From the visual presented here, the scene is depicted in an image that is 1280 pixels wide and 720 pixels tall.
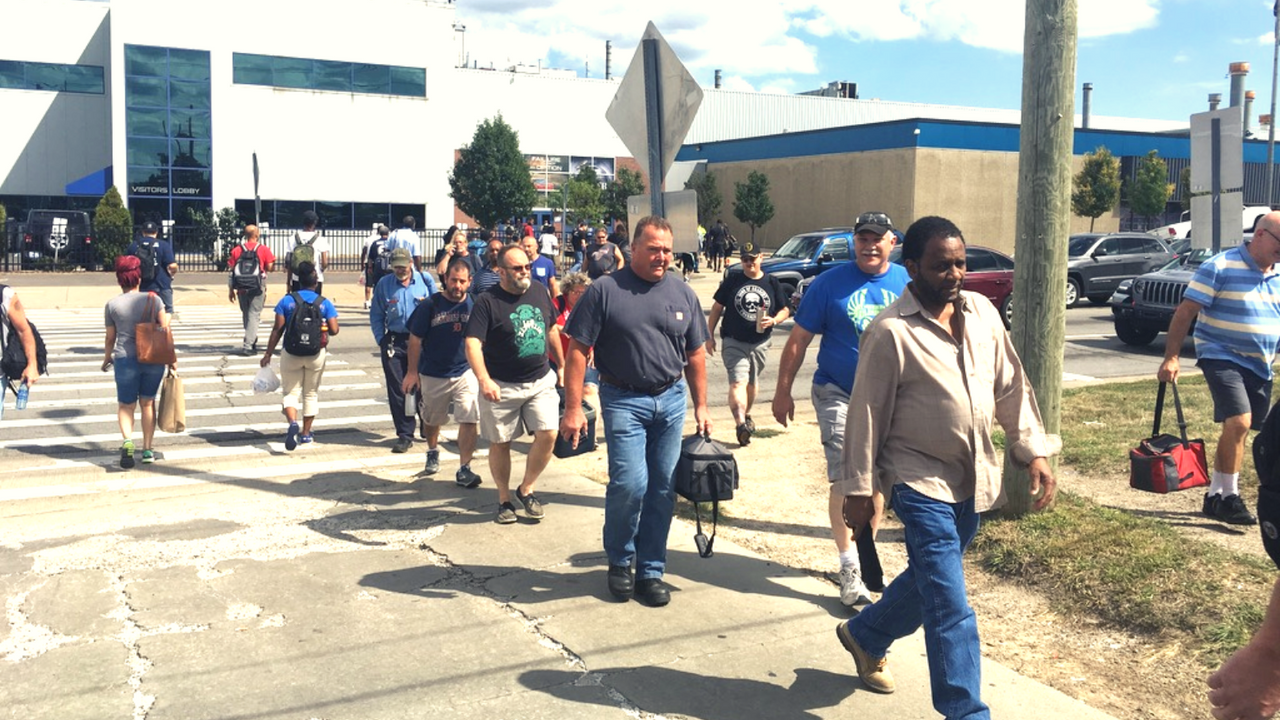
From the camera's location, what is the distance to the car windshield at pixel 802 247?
22719 millimetres

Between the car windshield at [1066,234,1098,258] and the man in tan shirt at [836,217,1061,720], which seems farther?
the car windshield at [1066,234,1098,258]

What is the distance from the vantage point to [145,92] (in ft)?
131

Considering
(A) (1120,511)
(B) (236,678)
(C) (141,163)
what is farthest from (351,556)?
(C) (141,163)

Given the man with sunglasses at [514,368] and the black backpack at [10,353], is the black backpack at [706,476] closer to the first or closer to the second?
the man with sunglasses at [514,368]

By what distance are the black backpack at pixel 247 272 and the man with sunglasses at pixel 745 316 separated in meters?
8.47

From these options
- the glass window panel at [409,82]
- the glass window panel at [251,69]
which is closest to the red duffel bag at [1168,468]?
the glass window panel at [251,69]

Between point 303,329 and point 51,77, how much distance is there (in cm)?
4103

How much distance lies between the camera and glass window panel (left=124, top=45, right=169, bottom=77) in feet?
130

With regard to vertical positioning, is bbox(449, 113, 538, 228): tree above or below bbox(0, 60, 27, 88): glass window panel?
below

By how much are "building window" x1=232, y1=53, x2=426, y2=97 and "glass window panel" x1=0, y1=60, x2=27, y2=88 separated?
353 inches

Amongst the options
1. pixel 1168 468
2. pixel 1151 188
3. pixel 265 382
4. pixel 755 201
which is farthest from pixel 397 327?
pixel 1151 188

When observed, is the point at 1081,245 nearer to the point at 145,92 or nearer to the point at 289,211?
the point at 289,211

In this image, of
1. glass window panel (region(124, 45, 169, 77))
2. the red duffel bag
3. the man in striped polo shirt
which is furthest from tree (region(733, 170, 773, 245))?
the red duffel bag

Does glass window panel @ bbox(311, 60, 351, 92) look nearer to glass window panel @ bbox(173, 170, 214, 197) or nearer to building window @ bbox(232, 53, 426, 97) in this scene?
building window @ bbox(232, 53, 426, 97)
